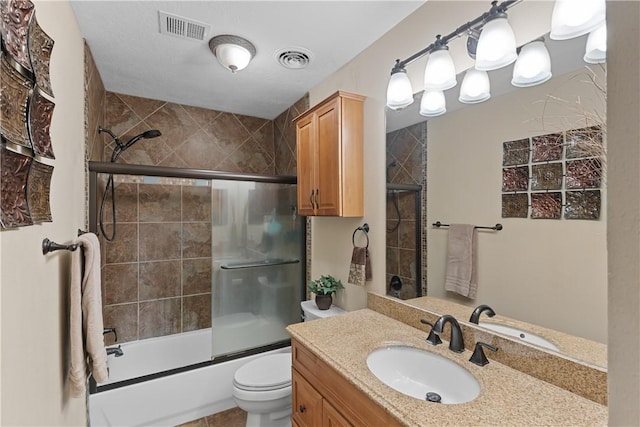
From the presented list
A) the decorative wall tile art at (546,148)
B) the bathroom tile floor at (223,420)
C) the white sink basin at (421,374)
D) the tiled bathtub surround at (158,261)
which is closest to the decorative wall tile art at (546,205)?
the decorative wall tile art at (546,148)

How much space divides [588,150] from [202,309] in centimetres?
307

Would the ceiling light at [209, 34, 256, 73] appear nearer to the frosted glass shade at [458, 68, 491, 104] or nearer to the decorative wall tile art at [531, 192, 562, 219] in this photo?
the frosted glass shade at [458, 68, 491, 104]

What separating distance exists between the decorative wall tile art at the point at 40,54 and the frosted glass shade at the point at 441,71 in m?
1.49

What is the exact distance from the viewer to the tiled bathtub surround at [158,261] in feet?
8.70

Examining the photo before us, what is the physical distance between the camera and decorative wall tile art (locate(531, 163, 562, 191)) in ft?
3.41

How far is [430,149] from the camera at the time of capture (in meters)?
1.52

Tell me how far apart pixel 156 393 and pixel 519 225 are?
2370 mm

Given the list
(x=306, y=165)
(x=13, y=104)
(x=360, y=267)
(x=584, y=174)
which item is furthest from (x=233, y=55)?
(x=584, y=174)

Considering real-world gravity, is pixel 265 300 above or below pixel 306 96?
below

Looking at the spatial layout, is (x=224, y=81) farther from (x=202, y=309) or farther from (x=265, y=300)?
(x=202, y=309)

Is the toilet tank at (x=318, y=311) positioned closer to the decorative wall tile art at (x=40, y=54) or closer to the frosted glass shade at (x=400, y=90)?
the frosted glass shade at (x=400, y=90)

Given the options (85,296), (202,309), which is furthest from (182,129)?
(85,296)

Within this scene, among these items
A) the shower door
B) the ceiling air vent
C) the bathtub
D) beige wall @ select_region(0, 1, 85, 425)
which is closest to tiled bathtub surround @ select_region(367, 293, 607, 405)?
the shower door

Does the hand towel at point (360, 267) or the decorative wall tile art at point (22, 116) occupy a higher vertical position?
the decorative wall tile art at point (22, 116)
